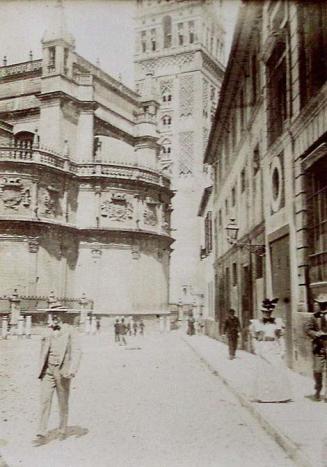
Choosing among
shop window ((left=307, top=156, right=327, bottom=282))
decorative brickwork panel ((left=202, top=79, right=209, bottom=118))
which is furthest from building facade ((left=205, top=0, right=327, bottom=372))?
decorative brickwork panel ((left=202, top=79, right=209, bottom=118))

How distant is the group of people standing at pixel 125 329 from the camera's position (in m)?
21.5

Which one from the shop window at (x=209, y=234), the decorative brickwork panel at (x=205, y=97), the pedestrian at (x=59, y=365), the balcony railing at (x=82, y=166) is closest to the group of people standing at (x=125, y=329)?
the shop window at (x=209, y=234)

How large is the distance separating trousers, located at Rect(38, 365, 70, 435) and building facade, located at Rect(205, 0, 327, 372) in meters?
4.96

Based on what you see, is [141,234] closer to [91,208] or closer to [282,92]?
[91,208]

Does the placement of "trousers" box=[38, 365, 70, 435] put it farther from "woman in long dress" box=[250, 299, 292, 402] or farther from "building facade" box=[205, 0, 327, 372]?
"building facade" box=[205, 0, 327, 372]

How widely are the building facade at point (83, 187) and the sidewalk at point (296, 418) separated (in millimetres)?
12973

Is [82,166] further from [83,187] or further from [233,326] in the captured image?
[233,326]

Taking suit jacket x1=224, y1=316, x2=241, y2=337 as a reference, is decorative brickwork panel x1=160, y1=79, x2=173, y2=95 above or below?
above

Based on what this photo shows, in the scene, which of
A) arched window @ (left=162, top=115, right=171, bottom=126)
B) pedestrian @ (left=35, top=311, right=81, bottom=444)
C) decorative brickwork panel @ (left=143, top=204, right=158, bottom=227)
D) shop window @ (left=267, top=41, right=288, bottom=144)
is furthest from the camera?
arched window @ (left=162, top=115, right=171, bottom=126)

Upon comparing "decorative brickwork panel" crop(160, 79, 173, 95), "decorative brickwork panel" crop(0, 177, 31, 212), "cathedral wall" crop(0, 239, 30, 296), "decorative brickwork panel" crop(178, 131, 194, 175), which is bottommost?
"cathedral wall" crop(0, 239, 30, 296)

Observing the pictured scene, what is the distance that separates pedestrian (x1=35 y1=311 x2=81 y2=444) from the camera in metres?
6.30

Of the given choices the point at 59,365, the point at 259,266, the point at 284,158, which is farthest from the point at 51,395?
the point at 259,266

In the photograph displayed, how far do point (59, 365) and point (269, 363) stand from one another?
3.60m

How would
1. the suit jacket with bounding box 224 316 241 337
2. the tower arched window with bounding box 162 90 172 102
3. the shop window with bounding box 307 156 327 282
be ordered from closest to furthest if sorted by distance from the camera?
the shop window with bounding box 307 156 327 282
the suit jacket with bounding box 224 316 241 337
the tower arched window with bounding box 162 90 172 102
